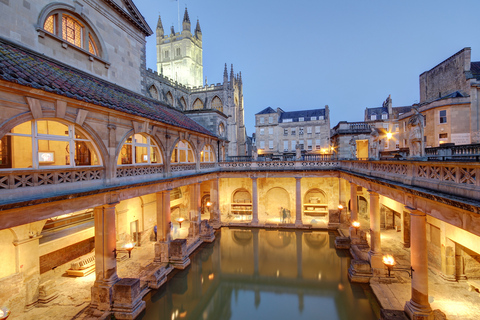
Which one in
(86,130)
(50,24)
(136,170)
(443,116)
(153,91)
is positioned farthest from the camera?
(153,91)

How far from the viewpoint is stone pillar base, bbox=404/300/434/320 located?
8.59 m

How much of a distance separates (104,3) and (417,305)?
23207 mm

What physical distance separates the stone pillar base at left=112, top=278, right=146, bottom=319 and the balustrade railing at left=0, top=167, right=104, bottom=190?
512cm

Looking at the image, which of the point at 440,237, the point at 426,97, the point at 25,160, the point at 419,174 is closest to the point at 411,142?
the point at 419,174

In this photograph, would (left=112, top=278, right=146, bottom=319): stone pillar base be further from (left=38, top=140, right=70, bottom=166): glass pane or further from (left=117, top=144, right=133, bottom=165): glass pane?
(left=117, top=144, right=133, bottom=165): glass pane

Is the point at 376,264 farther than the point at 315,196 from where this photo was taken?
No

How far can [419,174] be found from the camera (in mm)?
8016

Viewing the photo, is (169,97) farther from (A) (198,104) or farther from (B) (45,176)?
(B) (45,176)

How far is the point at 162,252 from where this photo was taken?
15.6 metres

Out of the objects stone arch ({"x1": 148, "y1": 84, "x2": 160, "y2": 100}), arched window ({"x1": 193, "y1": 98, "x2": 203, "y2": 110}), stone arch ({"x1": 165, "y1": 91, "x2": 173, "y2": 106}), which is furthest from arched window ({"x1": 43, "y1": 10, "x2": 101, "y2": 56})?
arched window ({"x1": 193, "y1": 98, "x2": 203, "y2": 110})

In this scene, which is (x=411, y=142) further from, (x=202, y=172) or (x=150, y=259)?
(x=150, y=259)

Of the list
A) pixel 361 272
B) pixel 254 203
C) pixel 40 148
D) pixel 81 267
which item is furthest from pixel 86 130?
pixel 254 203

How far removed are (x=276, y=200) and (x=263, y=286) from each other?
1464 cm

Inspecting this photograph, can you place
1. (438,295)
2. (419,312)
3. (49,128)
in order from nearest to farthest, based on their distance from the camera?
(419,312) → (438,295) → (49,128)
